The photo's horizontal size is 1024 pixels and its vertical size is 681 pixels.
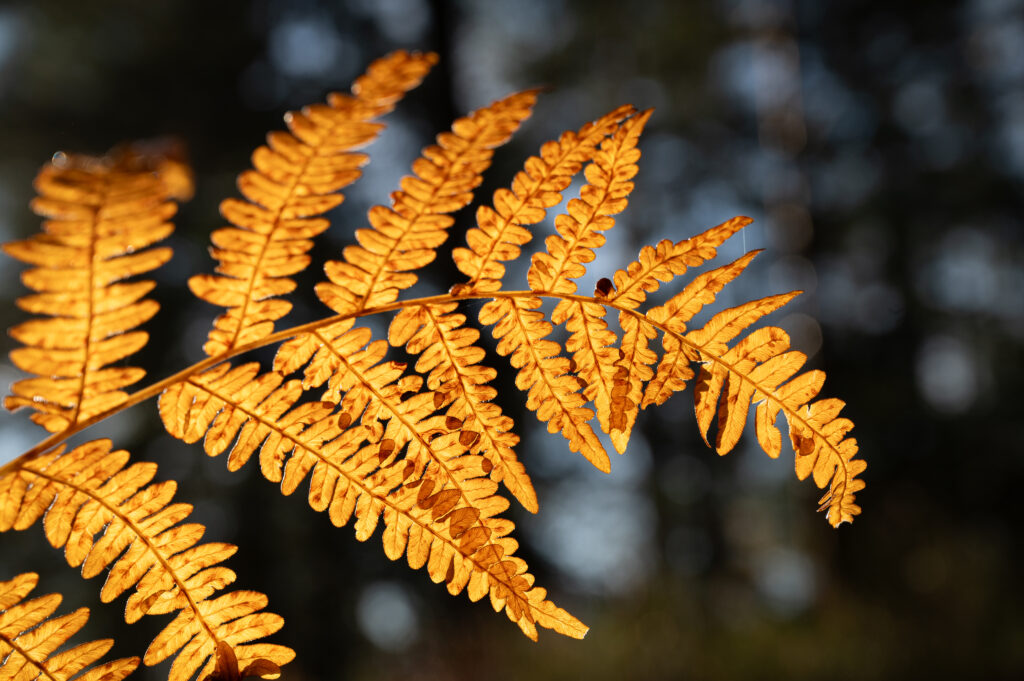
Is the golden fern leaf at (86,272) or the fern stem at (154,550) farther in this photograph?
the fern stem at (154,550)

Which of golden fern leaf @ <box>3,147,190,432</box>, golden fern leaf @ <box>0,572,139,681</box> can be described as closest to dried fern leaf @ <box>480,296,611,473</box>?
golden fern leaf @ <box>3,147,190,432</box>

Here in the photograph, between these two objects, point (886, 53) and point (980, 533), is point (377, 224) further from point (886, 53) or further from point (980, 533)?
point (886, 53)

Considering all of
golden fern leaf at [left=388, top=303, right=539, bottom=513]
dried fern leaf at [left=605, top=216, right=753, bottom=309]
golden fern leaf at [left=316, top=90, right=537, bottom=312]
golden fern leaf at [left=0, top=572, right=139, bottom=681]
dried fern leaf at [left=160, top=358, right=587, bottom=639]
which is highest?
dried fern leaf at [left=605, top=216, right=753, bottom=309]

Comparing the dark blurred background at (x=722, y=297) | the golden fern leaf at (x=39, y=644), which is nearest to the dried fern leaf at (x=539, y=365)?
the golden fern leaf at (x=39, y=644)

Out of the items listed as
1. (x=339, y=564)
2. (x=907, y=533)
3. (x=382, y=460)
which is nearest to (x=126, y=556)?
(x=382, y=460)

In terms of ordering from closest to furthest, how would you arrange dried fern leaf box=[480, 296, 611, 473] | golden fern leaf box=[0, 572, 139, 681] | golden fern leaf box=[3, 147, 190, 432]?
golden fern leaf box=[3, 147, 190, 432]
golden fern leaf box=[0, 572, 139, 681]
dried fern leaf box=[480, 296, 611, 473]

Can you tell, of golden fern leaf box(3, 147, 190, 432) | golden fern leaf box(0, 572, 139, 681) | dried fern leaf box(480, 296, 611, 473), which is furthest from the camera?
dried fern leaf box(480, 296, 611, 473)

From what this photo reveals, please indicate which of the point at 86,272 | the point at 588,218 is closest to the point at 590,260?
the point at 588,218

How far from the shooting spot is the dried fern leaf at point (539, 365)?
24.2 inches

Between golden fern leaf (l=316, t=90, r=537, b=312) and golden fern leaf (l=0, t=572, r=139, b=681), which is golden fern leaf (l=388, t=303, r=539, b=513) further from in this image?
golden fern leaf (l=0, t=572, r=139, b=681)

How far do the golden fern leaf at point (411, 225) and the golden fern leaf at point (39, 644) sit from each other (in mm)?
352

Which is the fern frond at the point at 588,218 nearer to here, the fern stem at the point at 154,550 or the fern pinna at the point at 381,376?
the fern pinna at the point at 381,376

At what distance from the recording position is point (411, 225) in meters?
0.56

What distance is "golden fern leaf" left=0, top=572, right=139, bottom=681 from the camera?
510 mm
